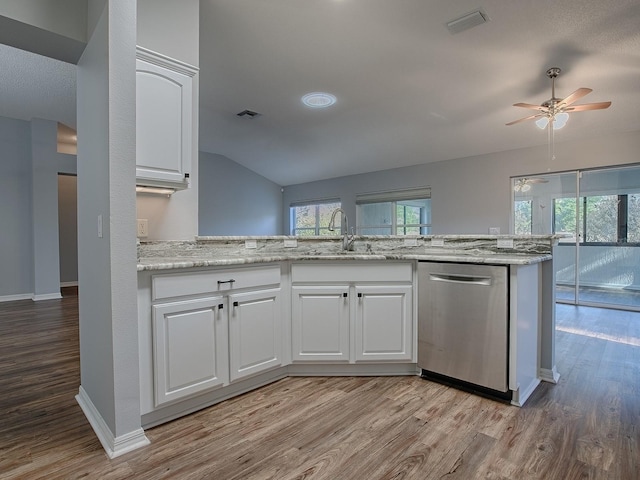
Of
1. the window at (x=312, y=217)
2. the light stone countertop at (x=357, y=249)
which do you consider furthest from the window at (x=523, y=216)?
the window at (x=312, y=217)

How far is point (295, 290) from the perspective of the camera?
94.2 inches

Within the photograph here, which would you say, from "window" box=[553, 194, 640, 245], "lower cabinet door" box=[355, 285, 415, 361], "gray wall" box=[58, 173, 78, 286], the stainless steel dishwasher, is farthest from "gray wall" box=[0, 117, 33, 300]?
"window" box=[553, 194, 640, 245]

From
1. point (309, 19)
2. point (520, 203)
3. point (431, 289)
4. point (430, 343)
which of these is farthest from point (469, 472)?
point (520, 203)

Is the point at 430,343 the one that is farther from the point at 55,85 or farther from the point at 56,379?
the point at 55,85

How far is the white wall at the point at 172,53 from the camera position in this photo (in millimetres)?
2242

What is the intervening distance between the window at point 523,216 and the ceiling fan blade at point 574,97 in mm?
2395

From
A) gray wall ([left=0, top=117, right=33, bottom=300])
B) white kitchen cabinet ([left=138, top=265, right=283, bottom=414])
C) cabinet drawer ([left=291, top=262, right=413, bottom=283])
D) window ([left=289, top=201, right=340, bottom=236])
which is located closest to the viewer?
white kitchen cabinet ([left=138, top=265, right=283, bottom=414])

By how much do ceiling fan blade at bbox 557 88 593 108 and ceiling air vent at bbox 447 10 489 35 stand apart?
1078mm

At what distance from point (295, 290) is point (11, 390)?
78.1 inches

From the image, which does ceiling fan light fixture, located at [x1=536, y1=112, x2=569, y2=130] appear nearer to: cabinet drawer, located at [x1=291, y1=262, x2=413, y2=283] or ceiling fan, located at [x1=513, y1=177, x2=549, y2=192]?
ceiling fan, located at [x1=513, y1=177, x2=549, y2=192]

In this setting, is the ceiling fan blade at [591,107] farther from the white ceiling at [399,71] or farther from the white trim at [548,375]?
the white trim at [548,375]

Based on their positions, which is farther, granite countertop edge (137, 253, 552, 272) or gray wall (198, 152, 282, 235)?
gray wall (198, 152, 282, 235)

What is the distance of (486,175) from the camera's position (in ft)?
18.8

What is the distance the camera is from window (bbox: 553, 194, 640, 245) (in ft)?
15.9
